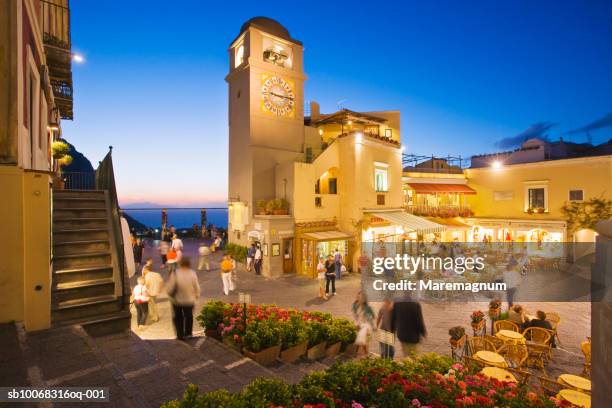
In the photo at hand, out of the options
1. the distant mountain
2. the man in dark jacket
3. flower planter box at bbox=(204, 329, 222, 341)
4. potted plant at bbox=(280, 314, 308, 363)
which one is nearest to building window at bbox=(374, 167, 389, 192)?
the man in dark jacket

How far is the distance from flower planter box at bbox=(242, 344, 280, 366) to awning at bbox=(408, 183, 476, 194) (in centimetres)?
2045

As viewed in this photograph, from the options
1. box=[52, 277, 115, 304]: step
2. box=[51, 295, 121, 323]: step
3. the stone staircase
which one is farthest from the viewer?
box=[52, 277, 115, 304]: step

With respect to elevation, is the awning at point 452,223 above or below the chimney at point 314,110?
below

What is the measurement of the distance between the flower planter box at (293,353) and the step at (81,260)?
4.03 metres

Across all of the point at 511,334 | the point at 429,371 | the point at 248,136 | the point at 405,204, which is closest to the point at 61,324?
the point at 429,371

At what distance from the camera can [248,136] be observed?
1889cm

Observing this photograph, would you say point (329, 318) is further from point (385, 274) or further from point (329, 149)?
point (329, 149)

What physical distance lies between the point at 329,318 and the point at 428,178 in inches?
832

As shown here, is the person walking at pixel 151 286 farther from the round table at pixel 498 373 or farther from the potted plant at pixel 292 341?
the round table at pixel 498 373

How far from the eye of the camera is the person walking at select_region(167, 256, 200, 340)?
249 inches

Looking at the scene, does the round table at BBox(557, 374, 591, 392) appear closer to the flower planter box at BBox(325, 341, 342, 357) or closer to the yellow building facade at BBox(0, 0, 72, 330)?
the flower planter box at BBox(325, 341, 342, 357)

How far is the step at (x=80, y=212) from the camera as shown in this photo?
7039mm

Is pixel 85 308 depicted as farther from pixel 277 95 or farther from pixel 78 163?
pixel 78 163

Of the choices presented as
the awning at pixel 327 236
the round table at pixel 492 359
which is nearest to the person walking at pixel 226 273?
the awning at pixel 327 236
